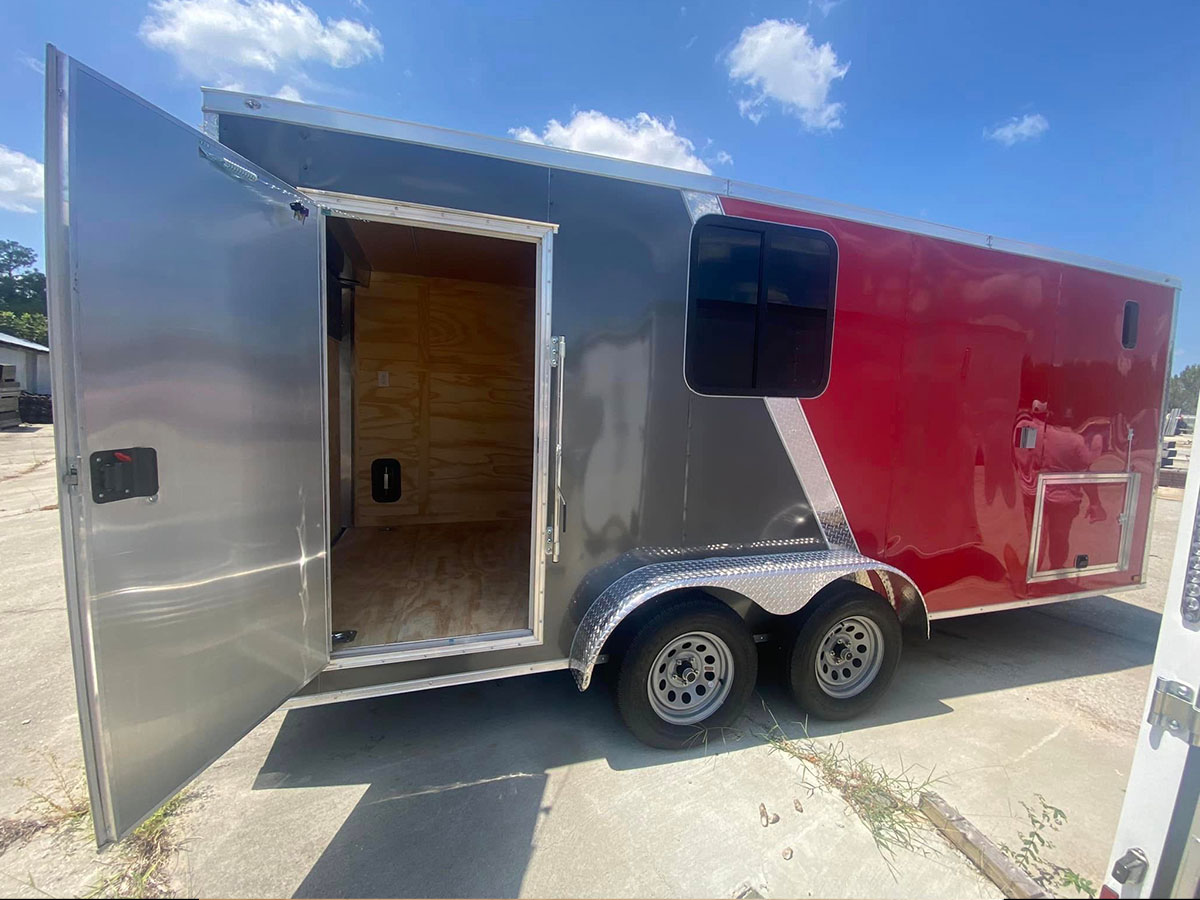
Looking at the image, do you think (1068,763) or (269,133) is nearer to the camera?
(269,133)

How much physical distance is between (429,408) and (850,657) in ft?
13.1

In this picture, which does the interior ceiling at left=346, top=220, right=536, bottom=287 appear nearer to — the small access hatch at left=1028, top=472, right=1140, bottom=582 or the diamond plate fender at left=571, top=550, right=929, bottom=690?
the diamond plate fender at left=571, top=550, right=929, bottom=690

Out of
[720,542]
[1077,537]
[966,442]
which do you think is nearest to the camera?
[720,542]

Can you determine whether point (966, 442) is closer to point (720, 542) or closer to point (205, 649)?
point (720, 542)

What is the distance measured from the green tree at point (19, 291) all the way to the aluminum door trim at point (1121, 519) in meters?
54.5

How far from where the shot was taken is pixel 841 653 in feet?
9.72

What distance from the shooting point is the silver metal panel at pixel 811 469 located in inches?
107

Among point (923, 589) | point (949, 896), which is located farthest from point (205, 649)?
point (923, 589)

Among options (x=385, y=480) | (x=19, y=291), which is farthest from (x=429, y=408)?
(x=19, y=291)

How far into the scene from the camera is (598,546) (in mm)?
2531

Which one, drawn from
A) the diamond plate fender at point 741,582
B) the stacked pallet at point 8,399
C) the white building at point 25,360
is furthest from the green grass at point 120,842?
the white building at point 25,360

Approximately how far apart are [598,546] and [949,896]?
181cm

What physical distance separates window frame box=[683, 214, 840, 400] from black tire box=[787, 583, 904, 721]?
112 centimetres

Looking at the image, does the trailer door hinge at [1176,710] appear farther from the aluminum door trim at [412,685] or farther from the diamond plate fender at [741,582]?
the aluminum door trim at [412,685]
